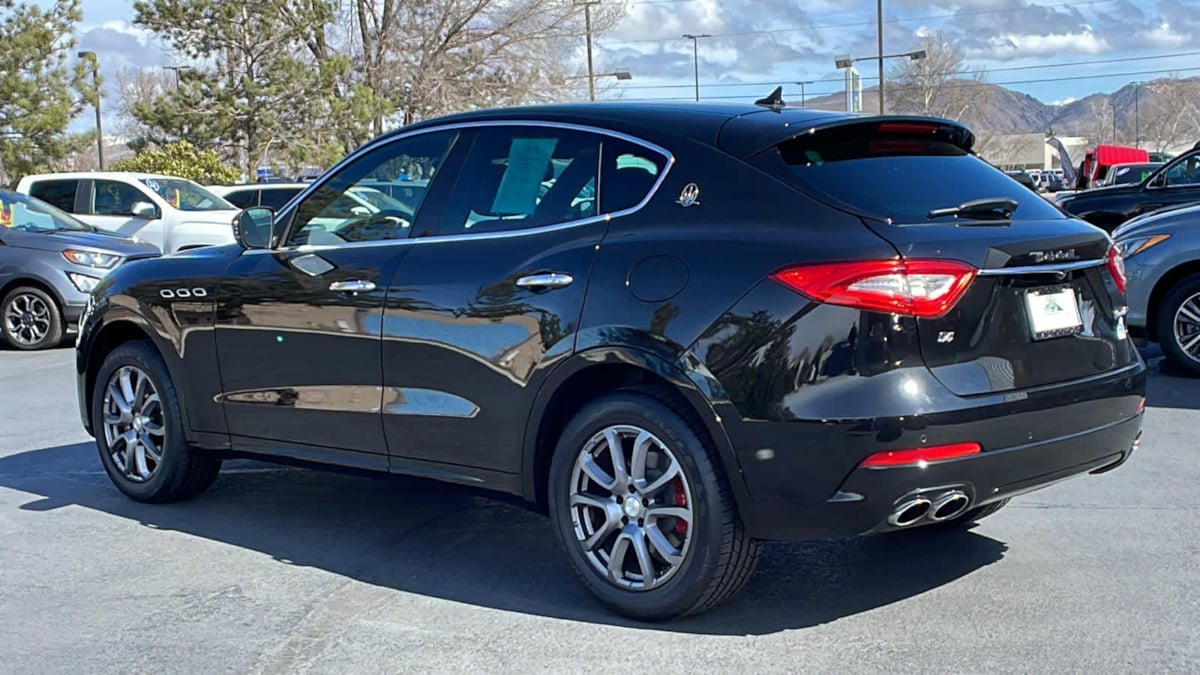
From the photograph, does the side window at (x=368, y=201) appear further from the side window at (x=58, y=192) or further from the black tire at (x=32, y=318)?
the side window at (x=58, y=192)

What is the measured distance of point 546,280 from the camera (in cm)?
443

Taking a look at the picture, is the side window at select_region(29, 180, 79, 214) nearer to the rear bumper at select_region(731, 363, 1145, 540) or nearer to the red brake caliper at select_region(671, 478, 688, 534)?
the red brake caliper at select_region(671, 478, 688, 534)

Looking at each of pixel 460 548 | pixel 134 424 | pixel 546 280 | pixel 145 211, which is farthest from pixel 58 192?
pixel 546 280

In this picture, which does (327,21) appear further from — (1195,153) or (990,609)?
(990,609)

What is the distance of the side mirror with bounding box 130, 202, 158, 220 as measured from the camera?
53.5 feet

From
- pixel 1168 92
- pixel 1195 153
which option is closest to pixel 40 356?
pixel 1195 153

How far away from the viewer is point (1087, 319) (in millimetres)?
4301

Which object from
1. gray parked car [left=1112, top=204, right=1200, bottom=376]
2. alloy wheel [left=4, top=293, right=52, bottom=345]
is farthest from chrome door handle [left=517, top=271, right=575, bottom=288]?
alloy wheel [left=4, top=293, right=52, bottom=345]

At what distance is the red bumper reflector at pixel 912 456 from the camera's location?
148 inches

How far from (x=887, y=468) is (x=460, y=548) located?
2.20 m

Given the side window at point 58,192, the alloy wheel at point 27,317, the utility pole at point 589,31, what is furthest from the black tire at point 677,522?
the utility pole at point 589,31

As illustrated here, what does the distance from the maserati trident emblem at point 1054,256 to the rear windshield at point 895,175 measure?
0.58ft

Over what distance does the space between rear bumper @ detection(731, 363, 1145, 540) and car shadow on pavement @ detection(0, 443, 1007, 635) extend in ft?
1.94

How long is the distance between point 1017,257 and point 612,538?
1661 millimetres
